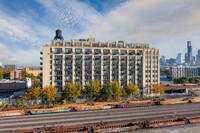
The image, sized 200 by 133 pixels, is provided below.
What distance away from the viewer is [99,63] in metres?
67.0

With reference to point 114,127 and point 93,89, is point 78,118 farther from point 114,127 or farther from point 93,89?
point 93,89

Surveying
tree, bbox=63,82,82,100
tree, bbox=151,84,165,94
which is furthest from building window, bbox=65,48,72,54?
tree, bbox=151,84,165,94

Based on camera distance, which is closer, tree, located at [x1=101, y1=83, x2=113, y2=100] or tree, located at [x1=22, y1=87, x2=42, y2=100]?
tree, located at [x1=22, y1=87, x2=42, y2=100]

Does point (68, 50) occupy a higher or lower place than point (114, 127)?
higher

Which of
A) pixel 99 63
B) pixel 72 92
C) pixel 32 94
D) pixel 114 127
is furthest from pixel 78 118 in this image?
pixel 99 63

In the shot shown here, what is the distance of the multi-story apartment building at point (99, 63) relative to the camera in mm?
61953

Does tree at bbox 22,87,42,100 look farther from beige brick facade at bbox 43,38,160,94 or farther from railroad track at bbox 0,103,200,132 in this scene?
railroad track at bbox 0,103,200,132

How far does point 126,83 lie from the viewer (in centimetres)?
7031

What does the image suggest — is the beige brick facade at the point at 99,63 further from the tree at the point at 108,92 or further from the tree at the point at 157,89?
the tree at the point at 108,92

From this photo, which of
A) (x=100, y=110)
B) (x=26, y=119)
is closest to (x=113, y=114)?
(x=100, y=110)

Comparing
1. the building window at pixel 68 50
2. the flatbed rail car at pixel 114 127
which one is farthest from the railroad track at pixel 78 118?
the building window at pixel 68 50

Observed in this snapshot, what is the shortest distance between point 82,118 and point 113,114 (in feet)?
34.2

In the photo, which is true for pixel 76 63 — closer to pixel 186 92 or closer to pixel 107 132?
pixel 107 132

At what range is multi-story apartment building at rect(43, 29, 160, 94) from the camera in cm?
6195
